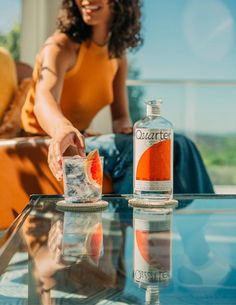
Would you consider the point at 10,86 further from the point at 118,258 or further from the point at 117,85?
the point at 118,258

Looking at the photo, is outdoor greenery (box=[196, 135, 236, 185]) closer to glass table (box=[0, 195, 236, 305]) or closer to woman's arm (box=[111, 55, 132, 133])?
woman's arm (box=[111, 55, 132, 133])

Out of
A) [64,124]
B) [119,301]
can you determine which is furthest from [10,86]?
[119,301]

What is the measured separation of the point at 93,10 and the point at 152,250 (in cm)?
129

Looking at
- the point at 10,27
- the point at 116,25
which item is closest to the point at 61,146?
the point at 116,25

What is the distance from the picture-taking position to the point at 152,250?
0.77 m

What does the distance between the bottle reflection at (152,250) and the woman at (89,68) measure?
0.66 metres

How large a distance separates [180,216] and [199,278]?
450 mm

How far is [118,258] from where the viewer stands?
0.73 metres

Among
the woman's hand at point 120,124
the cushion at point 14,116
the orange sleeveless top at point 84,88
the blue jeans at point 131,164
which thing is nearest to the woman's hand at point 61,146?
the blue jeans at point 131,164

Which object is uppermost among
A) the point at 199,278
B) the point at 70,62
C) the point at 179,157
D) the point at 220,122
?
the point at 70,62

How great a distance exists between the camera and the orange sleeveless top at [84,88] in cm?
200

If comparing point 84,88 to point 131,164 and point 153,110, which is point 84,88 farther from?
point 153,110

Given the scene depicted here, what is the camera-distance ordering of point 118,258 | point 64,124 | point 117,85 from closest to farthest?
point 118,258 → point 64,124 → point 117,85

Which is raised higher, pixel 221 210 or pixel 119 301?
pixel 119 301
